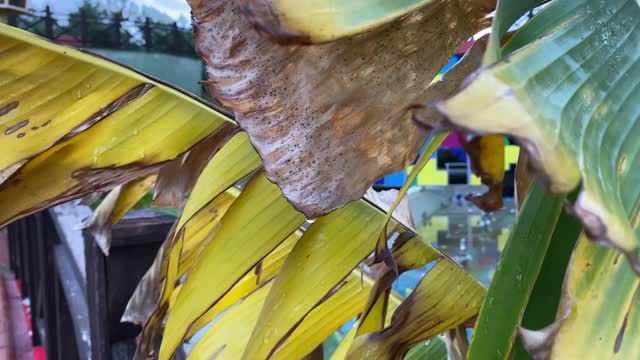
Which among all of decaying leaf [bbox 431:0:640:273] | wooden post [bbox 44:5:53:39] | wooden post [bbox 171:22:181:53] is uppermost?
decaying leaf [bbox 431:0:640:273]

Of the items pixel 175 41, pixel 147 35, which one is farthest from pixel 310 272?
pixel 147 35

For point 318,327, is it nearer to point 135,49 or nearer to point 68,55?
point 68,55

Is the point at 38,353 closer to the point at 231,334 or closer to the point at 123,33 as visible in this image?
the point at 123,33

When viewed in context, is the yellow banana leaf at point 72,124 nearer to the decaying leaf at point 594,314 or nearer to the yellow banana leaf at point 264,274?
the yellow banana leaf at point 264,274

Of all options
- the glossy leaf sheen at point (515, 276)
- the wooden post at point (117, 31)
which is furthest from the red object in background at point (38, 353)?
the glossy leaf sheen at point (515, 276)

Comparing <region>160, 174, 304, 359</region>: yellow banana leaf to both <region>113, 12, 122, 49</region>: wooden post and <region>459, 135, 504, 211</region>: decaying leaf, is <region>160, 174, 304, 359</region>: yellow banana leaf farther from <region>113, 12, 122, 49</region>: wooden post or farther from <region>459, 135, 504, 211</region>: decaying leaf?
<region>113, 12, 122, 49</region>: wooden post

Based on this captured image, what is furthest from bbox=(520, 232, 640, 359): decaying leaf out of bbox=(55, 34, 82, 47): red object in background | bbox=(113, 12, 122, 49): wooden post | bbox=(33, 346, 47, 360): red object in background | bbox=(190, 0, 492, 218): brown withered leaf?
bbox=(113, 12, 122, 49): wooden post

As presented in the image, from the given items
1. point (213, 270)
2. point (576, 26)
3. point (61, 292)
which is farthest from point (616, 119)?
point (61, 292)
